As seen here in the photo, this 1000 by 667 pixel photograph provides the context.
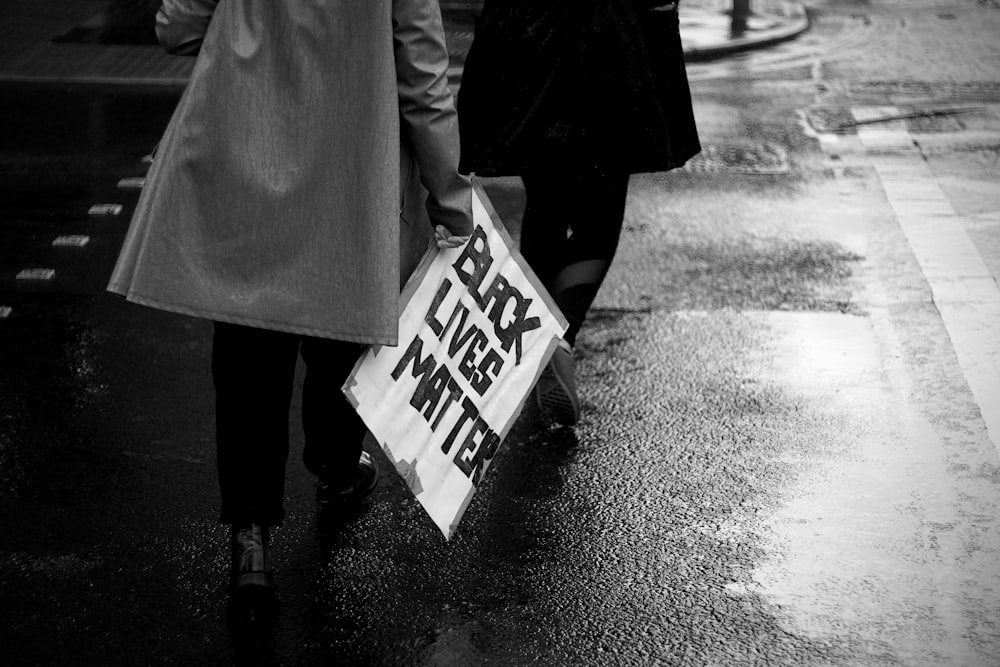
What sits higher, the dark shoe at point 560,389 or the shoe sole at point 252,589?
the shoe sole at point 252,589

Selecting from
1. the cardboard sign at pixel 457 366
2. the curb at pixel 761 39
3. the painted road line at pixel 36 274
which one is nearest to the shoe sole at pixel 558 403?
the cardboard sign at pixel 457 366

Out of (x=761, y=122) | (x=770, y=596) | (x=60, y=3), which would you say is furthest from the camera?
(x=60, y=3)

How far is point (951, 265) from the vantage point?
20.7ft

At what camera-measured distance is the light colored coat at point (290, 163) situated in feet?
10.3

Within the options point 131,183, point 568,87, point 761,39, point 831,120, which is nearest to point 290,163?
point 568,87

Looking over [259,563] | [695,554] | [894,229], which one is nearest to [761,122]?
[894,229]

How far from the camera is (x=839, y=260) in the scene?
645 cm

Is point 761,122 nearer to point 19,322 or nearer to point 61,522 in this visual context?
point 19,322

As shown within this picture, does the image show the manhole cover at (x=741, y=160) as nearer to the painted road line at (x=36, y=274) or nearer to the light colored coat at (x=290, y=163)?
the painted road line at (x=36, y=274)

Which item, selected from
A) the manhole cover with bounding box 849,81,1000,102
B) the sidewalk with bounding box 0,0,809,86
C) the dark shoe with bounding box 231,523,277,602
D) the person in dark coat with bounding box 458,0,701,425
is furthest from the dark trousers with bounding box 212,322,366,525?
the manhole cover with bounding box 849,81,1000,102

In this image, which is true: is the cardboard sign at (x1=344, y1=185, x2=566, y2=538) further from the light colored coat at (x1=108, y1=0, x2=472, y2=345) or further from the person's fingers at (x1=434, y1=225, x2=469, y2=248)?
the light colored coat at (x1=108, y1=0, x2=472, y2=345)

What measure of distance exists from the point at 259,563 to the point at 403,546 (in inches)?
19.0

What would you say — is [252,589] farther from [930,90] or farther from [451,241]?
[930,90]

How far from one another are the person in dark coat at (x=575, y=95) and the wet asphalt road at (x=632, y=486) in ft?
2.39
